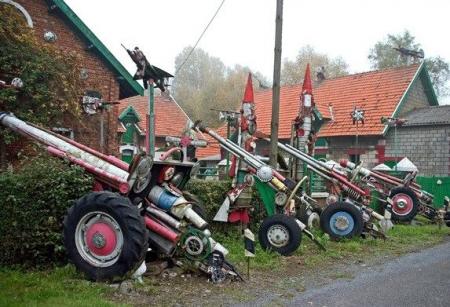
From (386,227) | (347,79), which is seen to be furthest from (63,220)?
(347,79)

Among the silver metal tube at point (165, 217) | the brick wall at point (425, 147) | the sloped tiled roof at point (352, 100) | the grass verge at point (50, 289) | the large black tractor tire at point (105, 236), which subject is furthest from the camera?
the sloped tiled roof at point (352, 100)

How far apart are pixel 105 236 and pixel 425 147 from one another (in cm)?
1806

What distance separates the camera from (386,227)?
35.6 feet

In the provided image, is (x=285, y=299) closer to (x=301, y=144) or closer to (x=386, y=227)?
(x=386, y=227)

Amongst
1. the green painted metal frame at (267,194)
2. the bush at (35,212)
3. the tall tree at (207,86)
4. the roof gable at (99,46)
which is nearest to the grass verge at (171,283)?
the bush at (35,212)

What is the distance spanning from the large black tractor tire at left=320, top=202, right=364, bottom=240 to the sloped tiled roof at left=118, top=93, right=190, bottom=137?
17.9m

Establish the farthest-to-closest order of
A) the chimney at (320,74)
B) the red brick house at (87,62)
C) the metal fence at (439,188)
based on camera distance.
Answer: the chimney at (320,74) → the metal fence at (439,188) → the red brick house at (87,62)

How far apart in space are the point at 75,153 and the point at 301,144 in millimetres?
6829

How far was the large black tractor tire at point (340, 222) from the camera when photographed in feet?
33.5

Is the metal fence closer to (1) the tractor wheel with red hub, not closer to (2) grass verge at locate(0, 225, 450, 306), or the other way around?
(1) the tractor wheel with red hub

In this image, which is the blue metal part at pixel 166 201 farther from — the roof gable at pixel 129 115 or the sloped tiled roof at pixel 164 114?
the sloped tiled roof at pixel 164 114

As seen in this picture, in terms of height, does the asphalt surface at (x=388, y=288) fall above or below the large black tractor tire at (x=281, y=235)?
below

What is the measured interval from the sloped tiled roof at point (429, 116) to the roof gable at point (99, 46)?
12.3 m

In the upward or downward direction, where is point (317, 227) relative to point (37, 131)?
downward
